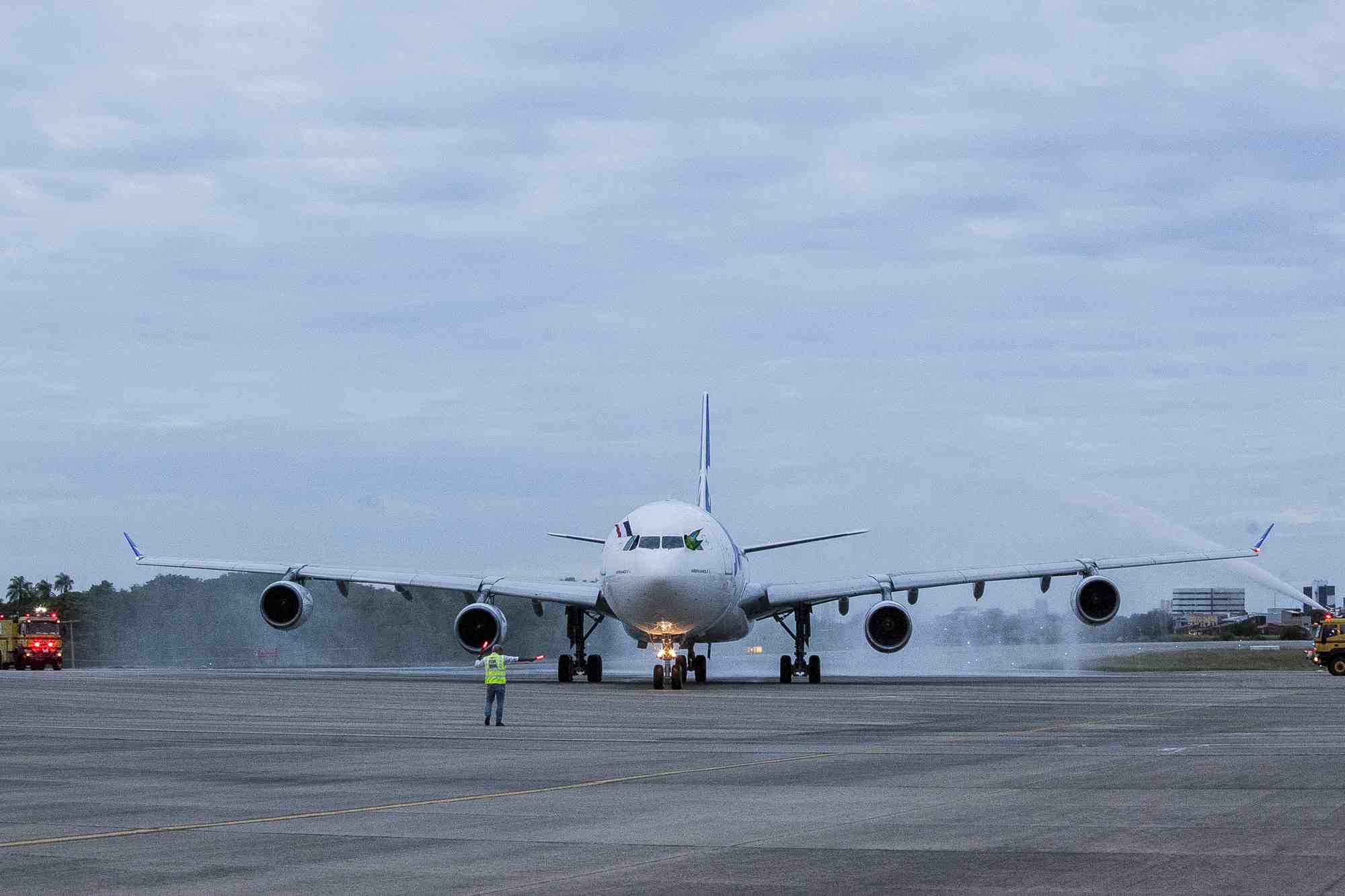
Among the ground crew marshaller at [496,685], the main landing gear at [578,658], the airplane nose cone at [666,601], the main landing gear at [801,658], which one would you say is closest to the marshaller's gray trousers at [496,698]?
the ground crew marshaller at [496,685]

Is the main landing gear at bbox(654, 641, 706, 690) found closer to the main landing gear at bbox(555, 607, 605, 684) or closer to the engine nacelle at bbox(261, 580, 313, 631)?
the main landing gear at bbox(555, 607, 605, 684)

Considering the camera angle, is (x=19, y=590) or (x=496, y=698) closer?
(x=496, y=698)

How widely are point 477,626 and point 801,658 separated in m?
10.1

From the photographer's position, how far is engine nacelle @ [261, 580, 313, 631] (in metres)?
49.2

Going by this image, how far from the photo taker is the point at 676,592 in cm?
4188

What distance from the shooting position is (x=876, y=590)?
4903 centimetres

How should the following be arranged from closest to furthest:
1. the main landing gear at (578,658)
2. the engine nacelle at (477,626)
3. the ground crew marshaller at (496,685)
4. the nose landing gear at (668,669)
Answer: the ground crew marshaller at (496,685) < the nose landing gear at (668,669) < the engine nacelle at (477,626) < the main landing gear at (578,658)

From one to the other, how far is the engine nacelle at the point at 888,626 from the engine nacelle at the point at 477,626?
417 inches

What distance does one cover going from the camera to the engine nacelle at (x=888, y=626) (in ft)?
157

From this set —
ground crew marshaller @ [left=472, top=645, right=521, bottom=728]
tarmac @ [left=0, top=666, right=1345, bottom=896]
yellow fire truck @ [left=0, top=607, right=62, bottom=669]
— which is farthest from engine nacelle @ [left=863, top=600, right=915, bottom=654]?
yellow fire truck @ [left=0, top=607, right=62, bottom=669]

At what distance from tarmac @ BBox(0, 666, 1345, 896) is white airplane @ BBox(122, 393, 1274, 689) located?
1025cm

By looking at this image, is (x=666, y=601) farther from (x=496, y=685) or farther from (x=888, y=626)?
(x=496, y=685)

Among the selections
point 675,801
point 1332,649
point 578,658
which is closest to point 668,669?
point 578,658

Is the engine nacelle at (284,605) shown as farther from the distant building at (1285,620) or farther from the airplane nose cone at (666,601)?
the distant building at (1285,620)
